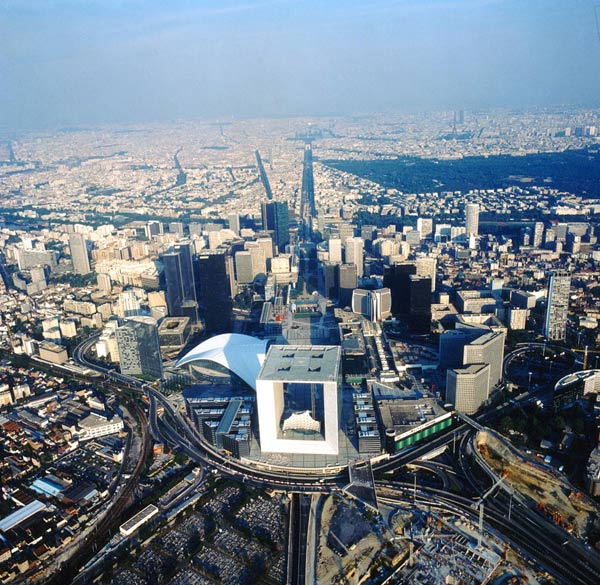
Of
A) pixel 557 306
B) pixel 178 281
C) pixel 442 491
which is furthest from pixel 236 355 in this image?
pixel 557 306

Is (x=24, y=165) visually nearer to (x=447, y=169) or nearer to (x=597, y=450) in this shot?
(x=447, y=169)

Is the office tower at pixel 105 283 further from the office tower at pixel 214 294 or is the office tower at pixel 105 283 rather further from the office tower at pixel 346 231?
the office tower at pixel 346 231

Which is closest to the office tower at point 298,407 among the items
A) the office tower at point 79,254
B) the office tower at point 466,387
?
the office tower at point 466,387

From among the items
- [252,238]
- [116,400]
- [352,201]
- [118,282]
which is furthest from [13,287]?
[352,201]

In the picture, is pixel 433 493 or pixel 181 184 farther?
pixel 181 184

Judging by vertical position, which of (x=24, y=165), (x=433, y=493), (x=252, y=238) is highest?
(x=24, y=165)

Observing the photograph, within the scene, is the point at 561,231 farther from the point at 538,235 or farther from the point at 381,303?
the point at 381,303
